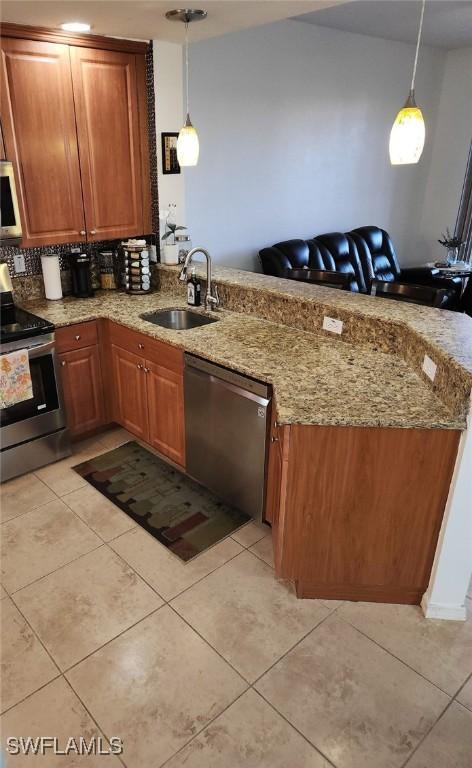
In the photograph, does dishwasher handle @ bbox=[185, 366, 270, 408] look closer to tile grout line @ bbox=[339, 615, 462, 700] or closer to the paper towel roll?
tile grout line @ bbox=[339, 615, 462, 700]

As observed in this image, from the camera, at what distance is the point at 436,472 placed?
1.91m

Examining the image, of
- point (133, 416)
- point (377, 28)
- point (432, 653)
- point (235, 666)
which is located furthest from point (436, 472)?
point (377, 28)

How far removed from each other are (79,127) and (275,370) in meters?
2.03

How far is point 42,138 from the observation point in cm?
289

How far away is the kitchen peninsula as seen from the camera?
74.2 inches

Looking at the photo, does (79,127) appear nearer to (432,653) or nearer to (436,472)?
(436,472)

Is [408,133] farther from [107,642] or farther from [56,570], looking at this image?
[56,570]

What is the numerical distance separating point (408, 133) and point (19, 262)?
243 centimetres

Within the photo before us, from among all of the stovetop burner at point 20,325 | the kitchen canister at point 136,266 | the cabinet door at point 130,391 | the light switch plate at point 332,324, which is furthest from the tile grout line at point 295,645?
the kitchen canister at point 136,266

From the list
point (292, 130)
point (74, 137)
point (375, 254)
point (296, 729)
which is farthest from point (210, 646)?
point (375, 254)

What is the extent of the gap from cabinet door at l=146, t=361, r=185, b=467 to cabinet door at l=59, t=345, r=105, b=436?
0.46 metres

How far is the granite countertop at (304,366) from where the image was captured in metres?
1.88

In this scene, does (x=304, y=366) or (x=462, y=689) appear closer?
(x=462, y=689)

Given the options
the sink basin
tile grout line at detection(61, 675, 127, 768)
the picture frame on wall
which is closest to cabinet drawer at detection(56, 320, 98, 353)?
the sink basin
